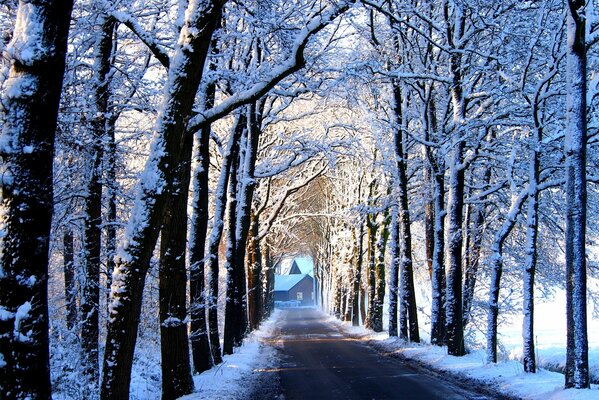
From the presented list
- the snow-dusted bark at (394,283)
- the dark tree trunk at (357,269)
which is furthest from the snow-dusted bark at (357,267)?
the snow-dusted bark at (394,283)

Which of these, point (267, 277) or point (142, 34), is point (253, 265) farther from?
point (142, 34)

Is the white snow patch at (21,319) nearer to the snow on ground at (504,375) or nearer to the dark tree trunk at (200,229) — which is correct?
the dark tree trunk at (200,229)

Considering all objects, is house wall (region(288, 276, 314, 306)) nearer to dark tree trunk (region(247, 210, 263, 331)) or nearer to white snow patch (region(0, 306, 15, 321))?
dark tree trunk (region(247, 210, 263, 331))

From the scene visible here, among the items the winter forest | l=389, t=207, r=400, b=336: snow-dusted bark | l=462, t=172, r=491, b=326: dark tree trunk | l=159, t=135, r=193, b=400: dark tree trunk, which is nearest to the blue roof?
l=389, t=207, r=400, b=336: snow-dusted bark

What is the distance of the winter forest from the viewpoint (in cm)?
509

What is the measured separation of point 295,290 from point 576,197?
357 feet

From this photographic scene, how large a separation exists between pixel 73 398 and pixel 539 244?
67.2ft

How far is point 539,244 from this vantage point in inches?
930

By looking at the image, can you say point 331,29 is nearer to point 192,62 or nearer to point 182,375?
point 192,62

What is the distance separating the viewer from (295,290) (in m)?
117

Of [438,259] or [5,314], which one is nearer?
[5,314]

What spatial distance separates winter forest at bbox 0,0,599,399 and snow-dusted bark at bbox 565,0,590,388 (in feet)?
0.12

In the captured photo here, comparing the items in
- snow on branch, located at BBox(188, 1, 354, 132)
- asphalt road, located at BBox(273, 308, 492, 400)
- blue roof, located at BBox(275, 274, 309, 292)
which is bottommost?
blue roof, located at BBox(275, 274, 309, 292)

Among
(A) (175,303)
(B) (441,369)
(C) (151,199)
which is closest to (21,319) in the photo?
(C) (151,199)
